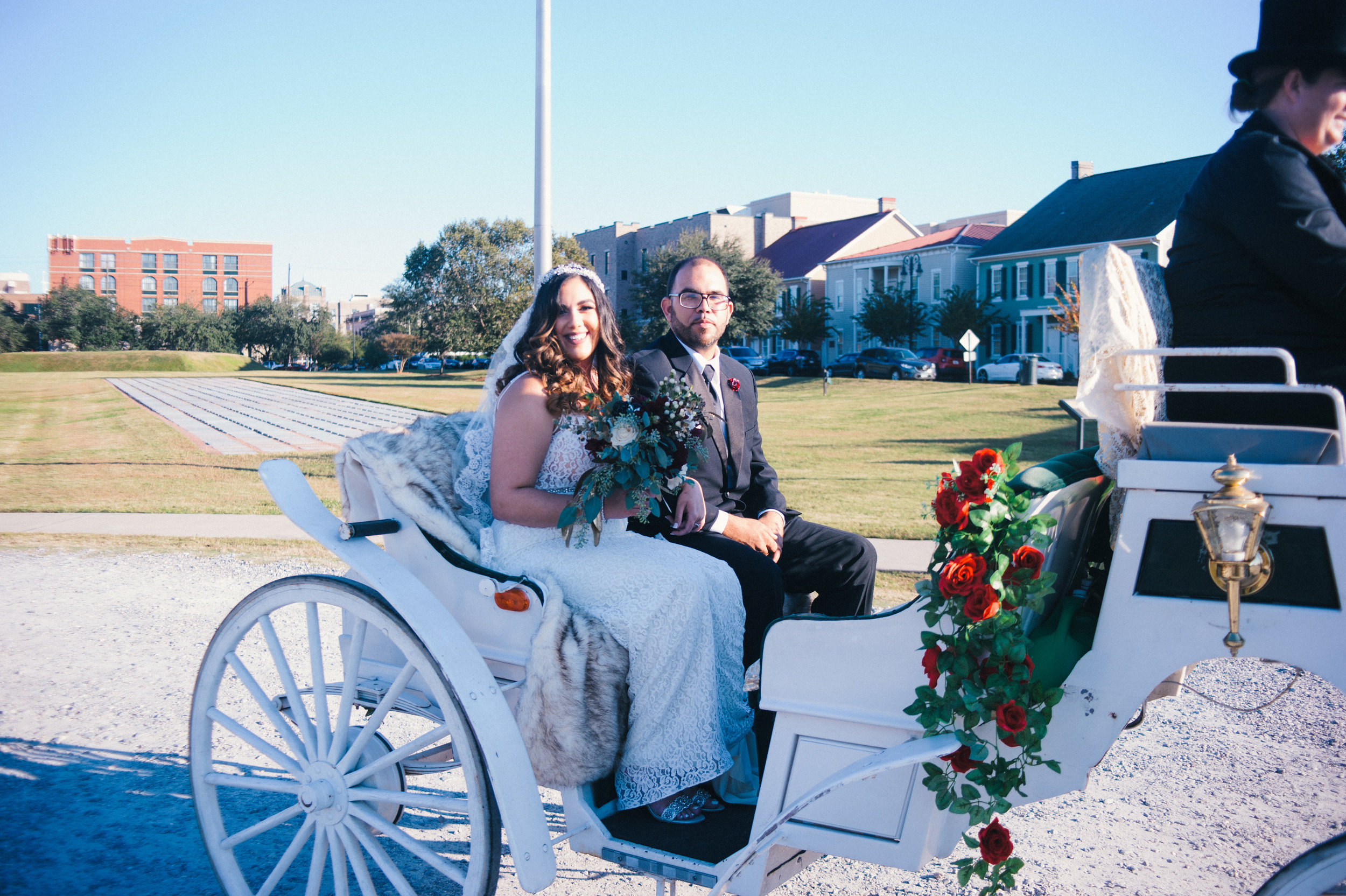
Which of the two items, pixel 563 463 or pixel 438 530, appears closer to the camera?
pixel 438 530

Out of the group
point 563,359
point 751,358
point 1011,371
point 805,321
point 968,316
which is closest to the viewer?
point 563,359

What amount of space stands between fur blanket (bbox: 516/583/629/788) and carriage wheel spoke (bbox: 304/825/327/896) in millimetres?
633

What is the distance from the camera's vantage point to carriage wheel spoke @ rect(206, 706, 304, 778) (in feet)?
8.76

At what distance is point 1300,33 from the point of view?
2109 millimetres

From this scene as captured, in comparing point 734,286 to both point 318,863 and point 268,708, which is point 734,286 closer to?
point 268,708

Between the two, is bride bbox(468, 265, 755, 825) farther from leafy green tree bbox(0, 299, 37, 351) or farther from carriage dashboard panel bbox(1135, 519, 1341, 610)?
leafy green tree bbox(0, 299, 37, 351)

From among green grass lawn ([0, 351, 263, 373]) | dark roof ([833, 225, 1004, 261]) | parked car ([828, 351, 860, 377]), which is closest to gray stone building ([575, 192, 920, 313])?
dark roof ([833, 225, 1004, 261])

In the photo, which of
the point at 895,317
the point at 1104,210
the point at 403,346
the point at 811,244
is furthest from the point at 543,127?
the point at 403,346

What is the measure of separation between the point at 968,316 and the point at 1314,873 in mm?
45765

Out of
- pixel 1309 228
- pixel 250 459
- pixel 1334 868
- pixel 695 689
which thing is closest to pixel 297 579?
pixel 695 689

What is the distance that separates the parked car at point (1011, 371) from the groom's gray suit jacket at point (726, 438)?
3292 centimetres

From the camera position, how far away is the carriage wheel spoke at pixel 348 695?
2.59 m

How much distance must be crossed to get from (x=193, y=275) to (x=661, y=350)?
11435cm

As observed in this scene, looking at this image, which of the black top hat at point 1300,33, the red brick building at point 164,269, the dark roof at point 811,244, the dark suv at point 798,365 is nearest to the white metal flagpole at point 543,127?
the black top hat at point 1300,33
